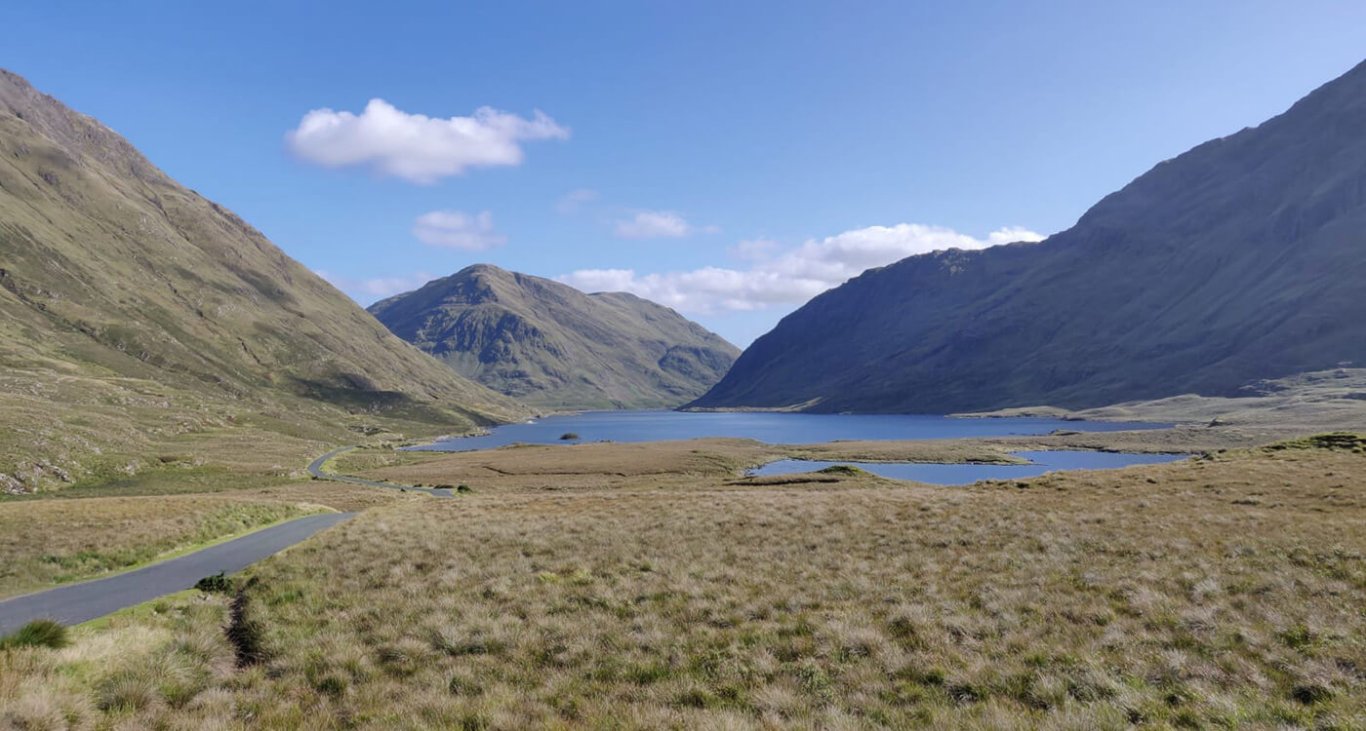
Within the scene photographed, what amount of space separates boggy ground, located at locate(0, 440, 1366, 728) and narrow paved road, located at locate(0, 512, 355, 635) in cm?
242

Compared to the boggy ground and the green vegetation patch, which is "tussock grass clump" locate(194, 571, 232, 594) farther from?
the green vegetation patch

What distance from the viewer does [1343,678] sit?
9500 millimetres

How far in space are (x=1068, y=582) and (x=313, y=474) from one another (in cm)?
10227

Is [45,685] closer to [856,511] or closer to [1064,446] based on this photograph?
[856,511]

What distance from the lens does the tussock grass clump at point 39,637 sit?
37.8 feet

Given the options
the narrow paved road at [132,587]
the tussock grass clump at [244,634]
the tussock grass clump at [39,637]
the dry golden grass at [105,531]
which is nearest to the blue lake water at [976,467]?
the dry golden grass at [105,531]

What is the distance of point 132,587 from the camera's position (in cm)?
2041

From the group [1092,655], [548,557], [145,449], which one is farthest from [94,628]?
[145,449]

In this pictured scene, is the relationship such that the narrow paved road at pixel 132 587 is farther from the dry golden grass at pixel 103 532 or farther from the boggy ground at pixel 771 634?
the boggy ground at pixel 771 634

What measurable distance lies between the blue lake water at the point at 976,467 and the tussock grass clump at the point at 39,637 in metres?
85.6

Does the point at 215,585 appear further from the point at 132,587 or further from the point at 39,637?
the point at 39,637

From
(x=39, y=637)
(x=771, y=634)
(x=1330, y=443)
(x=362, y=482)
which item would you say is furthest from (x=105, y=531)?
(x=1330, y=443)

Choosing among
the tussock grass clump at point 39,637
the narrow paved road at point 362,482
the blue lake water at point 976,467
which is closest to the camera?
the tussock grass clump at point 39,637

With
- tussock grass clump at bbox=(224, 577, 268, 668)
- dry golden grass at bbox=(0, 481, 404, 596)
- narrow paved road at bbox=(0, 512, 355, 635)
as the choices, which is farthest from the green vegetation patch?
dry golden grass at bbox=(0, 481, 404, 596)
